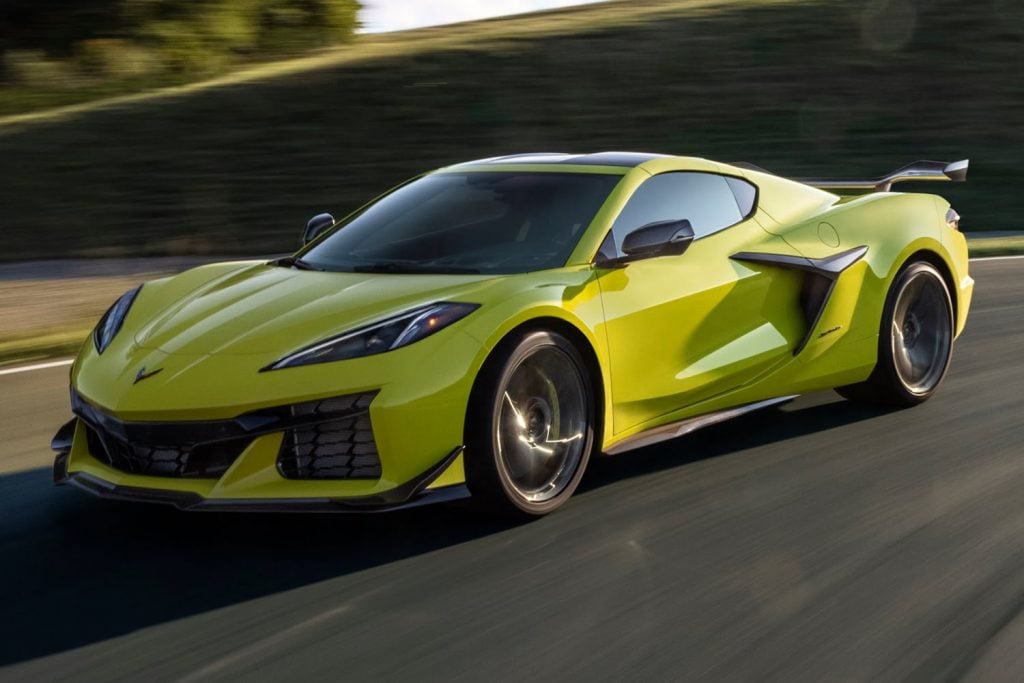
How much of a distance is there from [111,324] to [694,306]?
7.57 ft

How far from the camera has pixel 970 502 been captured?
5.23 meters

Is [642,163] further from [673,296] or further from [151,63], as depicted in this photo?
[151,63]

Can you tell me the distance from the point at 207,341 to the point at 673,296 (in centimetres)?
183

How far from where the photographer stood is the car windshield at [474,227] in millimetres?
5480

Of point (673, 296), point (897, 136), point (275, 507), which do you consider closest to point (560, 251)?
point (673, 296)

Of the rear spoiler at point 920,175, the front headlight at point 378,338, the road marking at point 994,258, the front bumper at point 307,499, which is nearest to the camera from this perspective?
the front bumper at point 307,499

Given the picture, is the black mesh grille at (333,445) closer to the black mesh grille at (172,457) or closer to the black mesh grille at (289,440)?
the black mesh grille at (289,440)

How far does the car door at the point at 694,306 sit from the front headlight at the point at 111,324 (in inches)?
73.8

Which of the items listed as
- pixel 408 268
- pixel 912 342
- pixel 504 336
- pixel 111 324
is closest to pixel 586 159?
pixel 408 268

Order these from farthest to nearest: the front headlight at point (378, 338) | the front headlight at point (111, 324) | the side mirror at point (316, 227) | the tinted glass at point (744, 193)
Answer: the side mirror at point (316, 227)
the tinted glass at point (744, 193)
the front headlight at point (111, 324)
the front headlight at point (378, 338)

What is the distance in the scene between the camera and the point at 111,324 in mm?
5504

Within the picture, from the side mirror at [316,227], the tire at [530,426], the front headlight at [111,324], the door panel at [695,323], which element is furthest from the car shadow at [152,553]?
the side mirror at [316,227]

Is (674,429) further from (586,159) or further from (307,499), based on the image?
(307,499)

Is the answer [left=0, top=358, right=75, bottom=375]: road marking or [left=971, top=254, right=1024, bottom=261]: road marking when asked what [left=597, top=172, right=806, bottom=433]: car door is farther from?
[left=971, top=254, right=1024, bottom=261]: road marking
